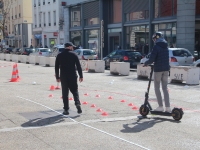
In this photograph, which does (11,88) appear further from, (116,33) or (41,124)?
(116,33)

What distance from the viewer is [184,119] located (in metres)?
7.79

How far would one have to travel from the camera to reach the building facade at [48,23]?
160 ft

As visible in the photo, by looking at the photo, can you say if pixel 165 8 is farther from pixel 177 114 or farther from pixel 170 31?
pixel 177 114

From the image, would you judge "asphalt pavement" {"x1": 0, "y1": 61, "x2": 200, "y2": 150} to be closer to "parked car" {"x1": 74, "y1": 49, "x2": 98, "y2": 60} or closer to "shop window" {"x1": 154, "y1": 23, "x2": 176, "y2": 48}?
"parked car" {"x1": 74, "y1": 49, "x2": 98, "y2": 60}

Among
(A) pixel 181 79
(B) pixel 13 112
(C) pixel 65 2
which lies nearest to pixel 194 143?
(B) pixel 13 112

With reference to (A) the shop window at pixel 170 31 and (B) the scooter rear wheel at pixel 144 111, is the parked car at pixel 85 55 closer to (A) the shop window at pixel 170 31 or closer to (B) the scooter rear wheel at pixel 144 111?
(A) the shop window at pixel 170 31

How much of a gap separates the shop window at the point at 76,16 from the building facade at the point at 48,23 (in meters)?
5.68

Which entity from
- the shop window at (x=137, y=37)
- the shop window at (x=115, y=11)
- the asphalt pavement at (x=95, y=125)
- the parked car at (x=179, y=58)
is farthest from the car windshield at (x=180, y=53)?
the shop window at (x=115, y=11)

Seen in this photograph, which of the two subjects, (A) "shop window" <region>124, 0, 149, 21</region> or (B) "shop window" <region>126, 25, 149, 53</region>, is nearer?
(A) "shop window" <region>124, 0, 149, 21</region>

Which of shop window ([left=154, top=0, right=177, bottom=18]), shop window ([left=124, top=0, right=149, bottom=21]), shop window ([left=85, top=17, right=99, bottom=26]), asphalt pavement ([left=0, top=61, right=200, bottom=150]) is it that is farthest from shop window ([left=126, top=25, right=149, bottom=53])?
asphalt pavement ([left=0, top=61, right=200, bottom=150])

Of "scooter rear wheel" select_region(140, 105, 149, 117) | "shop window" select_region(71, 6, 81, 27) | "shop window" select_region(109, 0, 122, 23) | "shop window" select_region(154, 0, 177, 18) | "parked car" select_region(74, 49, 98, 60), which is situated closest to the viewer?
"scooter rear wheel" select_region(140, 105, 149, 117)

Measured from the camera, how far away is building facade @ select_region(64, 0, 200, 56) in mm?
24578

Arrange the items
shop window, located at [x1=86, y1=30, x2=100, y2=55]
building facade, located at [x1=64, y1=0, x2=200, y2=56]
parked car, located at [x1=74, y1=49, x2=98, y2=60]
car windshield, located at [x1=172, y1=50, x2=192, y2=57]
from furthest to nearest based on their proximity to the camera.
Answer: shop window, located at [x1=86, y1=30, x2=100, y2=55] < parked car, located at [x1=74, y1=49, x2=98, y2=60] < building facade, located at [x1=64, y1=0, x2=200, y2=56] < car windshield, located at [x1=172, y1=50, x2=192, y2=57]

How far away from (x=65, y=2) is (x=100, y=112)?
1379 inches
